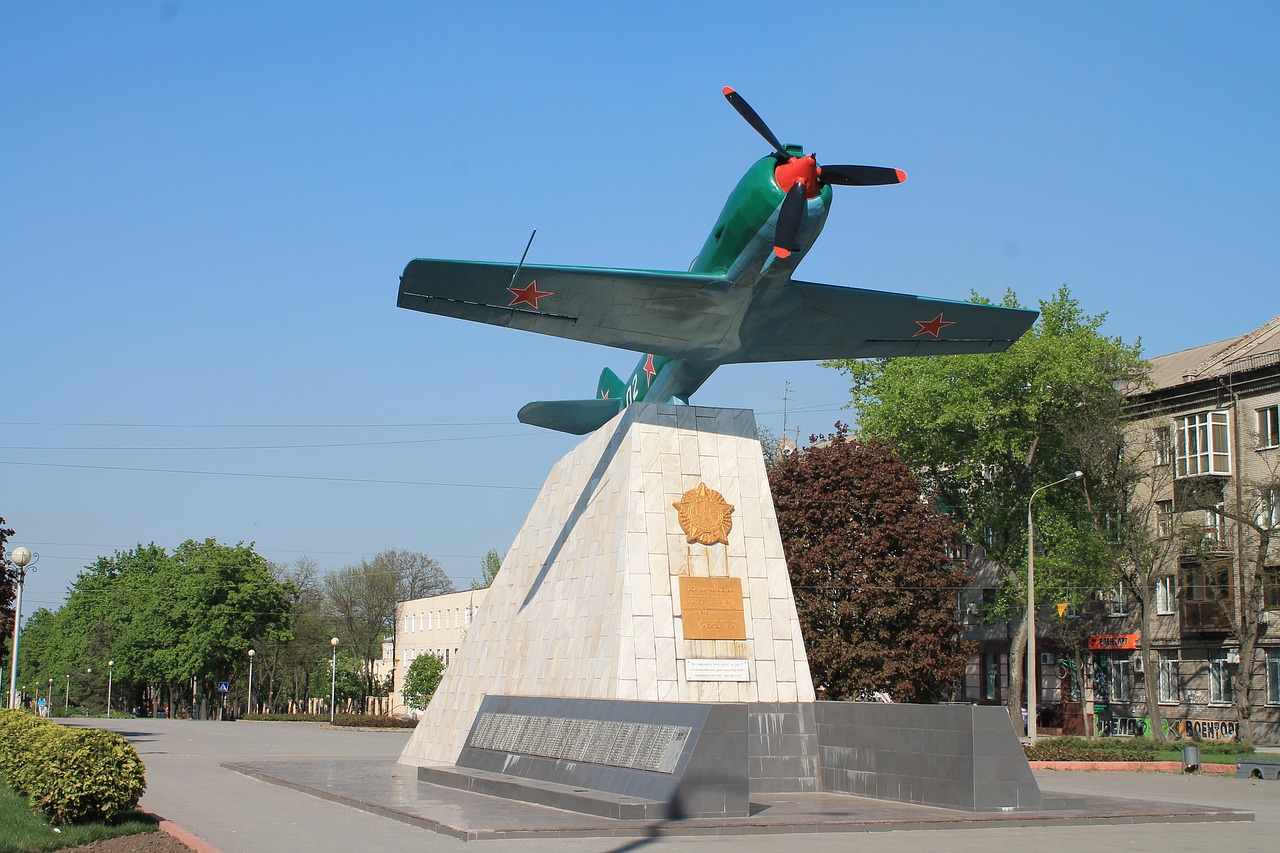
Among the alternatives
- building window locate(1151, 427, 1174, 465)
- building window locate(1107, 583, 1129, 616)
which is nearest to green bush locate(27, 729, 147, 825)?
building window locate(1151, 427, 1174, 465)

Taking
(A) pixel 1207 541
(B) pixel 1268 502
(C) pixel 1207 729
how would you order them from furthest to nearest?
1. (C) pixel 1207 729
2. (A) pixel 1207 541
3. (B) pixel 1268 502

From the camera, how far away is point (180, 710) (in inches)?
3135

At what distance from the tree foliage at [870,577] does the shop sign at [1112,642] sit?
10.3m

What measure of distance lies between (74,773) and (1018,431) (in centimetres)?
3660

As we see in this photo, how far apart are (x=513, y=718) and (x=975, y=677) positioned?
127 feet

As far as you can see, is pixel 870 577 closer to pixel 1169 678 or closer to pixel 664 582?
pixel 1169 678

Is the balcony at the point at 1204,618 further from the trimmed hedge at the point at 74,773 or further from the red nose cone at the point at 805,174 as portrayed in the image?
the trimmed hedge at the point at 74,773

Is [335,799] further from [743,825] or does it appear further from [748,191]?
[748,191]

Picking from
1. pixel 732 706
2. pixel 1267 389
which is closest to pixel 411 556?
pixel 1267 389

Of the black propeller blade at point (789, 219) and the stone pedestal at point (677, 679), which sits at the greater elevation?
the black propeller blade at point (789, 219)

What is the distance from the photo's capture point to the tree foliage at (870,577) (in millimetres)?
36438

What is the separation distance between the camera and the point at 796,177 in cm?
1747

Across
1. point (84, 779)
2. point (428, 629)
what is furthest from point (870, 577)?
point (428, 629)

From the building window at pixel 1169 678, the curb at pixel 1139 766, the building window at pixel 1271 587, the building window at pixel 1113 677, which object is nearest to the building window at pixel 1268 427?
the building window at pixel 1271 587
